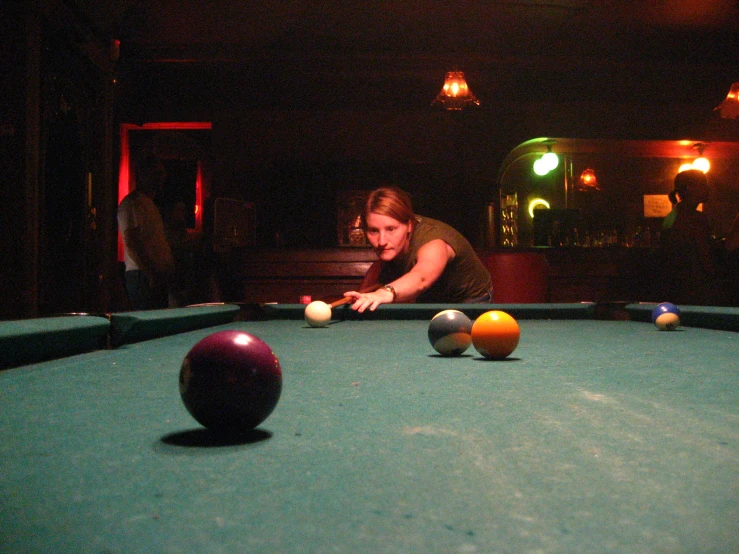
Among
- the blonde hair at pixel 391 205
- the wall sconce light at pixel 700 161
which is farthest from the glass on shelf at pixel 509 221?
the blonde hair at pixel 391 205

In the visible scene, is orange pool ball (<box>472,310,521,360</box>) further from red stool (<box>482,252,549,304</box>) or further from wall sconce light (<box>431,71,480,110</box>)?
wall sconce light (<box>431,71,480,110</box>)

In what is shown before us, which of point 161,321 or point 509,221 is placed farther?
point 509,221

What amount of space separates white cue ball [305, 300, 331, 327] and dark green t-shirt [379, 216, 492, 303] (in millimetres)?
Answer: 941

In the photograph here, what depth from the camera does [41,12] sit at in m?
4.64

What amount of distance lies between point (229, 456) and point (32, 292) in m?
4.03

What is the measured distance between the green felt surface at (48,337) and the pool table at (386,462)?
80 millimetres

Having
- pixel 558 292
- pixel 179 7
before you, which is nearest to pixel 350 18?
pixel 179 7

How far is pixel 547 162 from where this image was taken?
8617mm

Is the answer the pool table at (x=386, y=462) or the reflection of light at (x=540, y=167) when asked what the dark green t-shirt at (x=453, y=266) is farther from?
the reflection of light at (x=540, y=167)

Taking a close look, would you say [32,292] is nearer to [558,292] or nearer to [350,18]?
[350,18]

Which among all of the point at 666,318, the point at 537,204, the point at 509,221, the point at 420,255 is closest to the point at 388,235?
the point at 420,255

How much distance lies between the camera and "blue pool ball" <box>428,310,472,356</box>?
2184 mm

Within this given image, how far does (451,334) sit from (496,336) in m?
0.17

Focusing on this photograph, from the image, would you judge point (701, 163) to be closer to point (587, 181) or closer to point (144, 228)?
point (587, 181)
